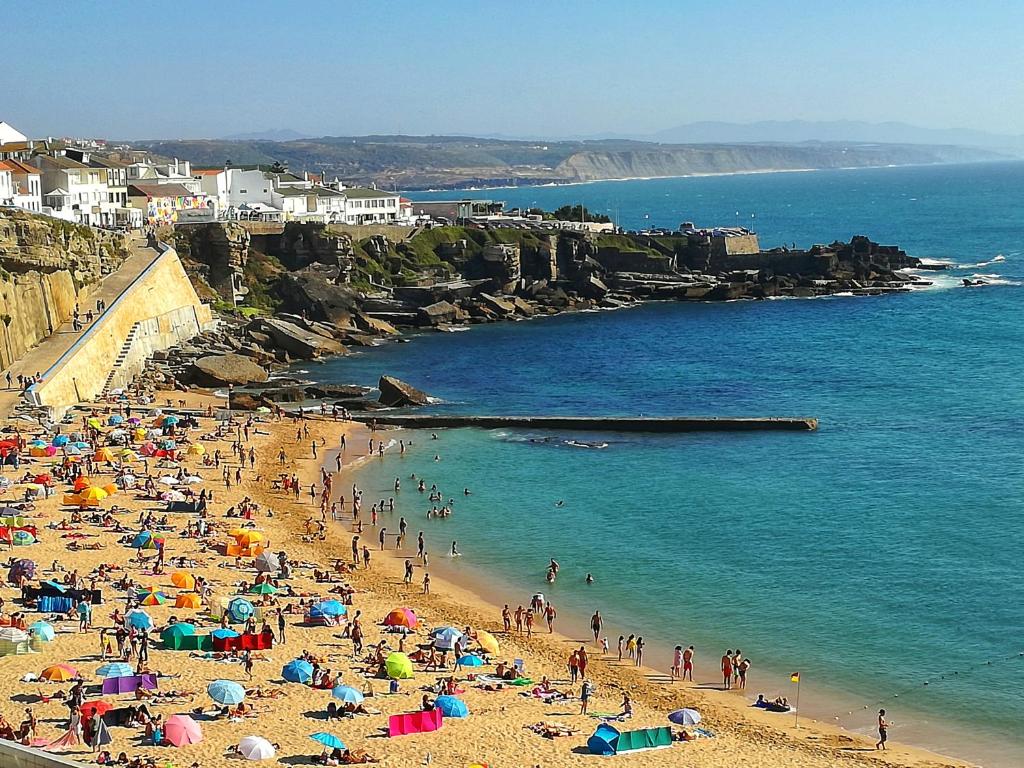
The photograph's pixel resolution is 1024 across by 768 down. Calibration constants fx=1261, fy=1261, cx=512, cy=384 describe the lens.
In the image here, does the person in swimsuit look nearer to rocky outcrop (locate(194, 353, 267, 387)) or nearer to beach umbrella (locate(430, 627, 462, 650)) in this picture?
beach umbrella (locate(430, 627, 462, 650))

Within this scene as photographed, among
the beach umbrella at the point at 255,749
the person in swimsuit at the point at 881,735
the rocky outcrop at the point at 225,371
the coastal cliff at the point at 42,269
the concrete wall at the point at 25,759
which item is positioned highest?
the coastal cliff at the point at 42,269

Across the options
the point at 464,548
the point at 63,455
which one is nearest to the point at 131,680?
the point at 464,548

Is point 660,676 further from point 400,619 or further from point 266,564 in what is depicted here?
point 266,564

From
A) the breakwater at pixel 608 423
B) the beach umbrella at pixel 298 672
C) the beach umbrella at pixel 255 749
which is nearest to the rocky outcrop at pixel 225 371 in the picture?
the breakwater at pixel 608 423

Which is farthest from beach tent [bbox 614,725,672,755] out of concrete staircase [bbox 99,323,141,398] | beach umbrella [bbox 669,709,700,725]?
concrete staircase [bbox 99,323,141,398]

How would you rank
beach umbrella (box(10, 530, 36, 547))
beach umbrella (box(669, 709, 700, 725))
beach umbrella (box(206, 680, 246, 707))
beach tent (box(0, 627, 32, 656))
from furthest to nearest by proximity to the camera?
beach umbrella (box(10, 530, 36, 547)), beach tent (box(0, 627, 32, 656)), beach umbrella (box(669, 709, 700, 725)), beach umbrella (box(206, 680, 246, 707))

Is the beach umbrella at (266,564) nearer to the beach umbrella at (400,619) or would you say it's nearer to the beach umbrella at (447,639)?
the beach umbrella at (400,619)
